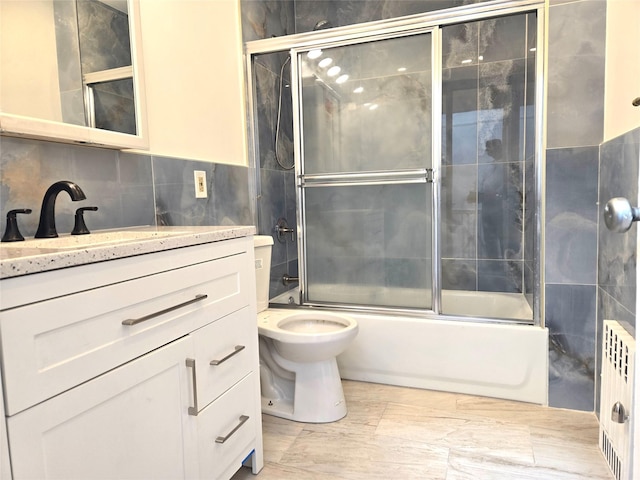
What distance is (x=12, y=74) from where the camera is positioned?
46.4 inches

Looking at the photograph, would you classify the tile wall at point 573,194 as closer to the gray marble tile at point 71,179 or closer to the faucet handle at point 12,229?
the gray marble tile at point 71,179

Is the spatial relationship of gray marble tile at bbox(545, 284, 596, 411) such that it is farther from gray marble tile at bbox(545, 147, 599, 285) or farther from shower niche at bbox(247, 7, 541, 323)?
shower niche at bbox(247, 7, 541, 323)

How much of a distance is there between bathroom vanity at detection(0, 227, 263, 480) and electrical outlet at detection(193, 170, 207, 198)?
2.15 feet

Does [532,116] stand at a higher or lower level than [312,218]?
higher

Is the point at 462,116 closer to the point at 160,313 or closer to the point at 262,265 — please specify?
the point at 262,265

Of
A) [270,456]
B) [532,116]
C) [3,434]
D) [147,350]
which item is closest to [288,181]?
[532,116]

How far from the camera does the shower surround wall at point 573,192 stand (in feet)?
5.89

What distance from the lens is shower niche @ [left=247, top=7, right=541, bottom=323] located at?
7.54ft

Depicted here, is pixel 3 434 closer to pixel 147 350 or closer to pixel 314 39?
pixel 147 350

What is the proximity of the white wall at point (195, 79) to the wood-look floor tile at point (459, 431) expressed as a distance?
59.1 inches

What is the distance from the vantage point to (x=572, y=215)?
187cm

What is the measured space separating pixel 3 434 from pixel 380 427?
4.78ft

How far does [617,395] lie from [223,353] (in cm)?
128

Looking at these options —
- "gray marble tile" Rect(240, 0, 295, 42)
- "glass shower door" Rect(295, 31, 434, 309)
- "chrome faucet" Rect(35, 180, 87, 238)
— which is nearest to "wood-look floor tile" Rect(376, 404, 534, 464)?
"glass shower door" Rect(295, 31, 434, 309)
